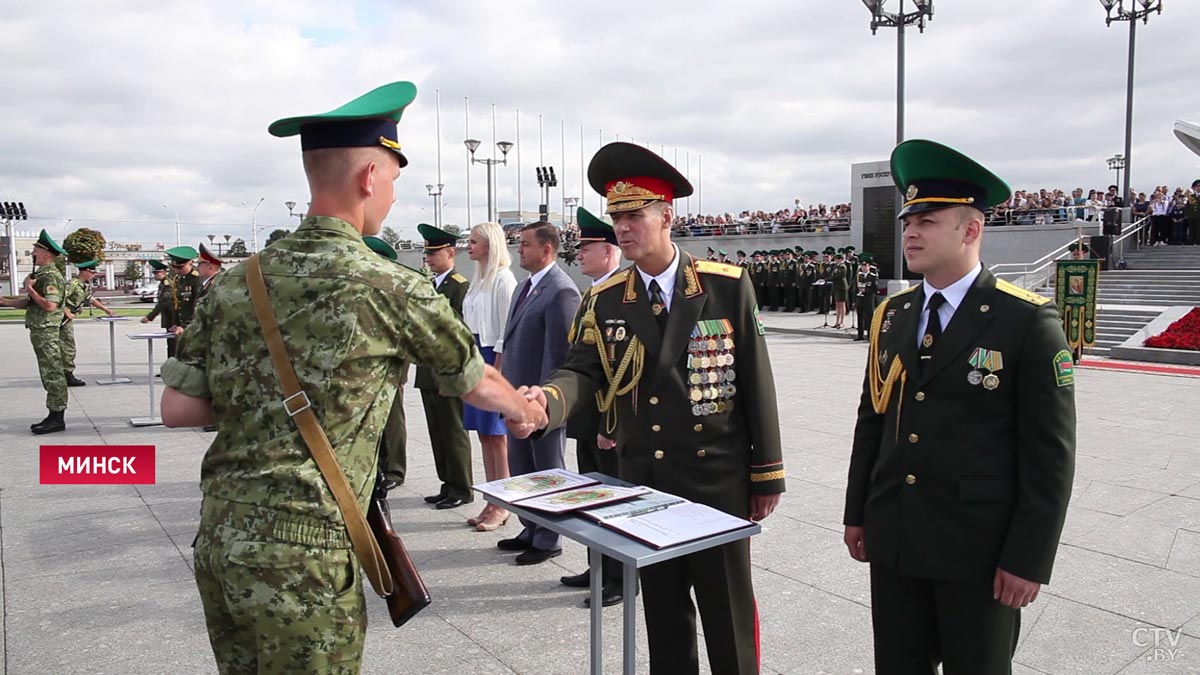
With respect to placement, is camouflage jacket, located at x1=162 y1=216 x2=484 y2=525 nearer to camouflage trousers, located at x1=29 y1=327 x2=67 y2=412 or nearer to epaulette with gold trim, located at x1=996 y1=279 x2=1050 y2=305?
epaulette with gold trim, located at x1=996 y1=279 x2=1050 y2=305

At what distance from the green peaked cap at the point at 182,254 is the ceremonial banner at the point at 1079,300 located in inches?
533

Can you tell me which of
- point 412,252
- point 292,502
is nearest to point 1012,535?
point 292,502

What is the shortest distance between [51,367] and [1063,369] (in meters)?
9.58

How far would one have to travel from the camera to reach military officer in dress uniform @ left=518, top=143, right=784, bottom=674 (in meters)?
2.79

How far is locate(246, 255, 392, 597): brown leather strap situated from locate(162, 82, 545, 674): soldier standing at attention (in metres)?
0.01

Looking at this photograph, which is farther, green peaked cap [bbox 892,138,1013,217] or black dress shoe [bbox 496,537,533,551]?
black dress shoe [bbox 496,537,533,551]

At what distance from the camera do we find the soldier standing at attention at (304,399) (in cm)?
178

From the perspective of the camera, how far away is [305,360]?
70.2 inches

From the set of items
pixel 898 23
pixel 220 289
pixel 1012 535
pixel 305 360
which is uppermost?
pixel 898 23

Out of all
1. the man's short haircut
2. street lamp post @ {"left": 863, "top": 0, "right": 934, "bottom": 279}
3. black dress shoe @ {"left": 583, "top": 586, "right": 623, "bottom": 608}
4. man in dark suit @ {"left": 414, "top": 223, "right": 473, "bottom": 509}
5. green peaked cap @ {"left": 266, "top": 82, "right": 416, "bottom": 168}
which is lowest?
black dress shoe @ {"left": 583, "top": 586, "right": 623, "bottom": 608}

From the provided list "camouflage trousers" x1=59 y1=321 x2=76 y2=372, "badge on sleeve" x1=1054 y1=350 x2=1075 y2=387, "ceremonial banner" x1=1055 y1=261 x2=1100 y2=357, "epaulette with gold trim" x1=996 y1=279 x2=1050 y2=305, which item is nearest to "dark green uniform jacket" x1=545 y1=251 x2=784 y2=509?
"epaulette with gold trim" x1=996 y1=279 x2=1050 y2=305

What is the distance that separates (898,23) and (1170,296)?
955 cm

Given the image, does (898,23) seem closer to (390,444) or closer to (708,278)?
(390,444)

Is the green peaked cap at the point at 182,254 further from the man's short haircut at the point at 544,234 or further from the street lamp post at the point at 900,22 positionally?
the street lamp post at the point at 900,22
